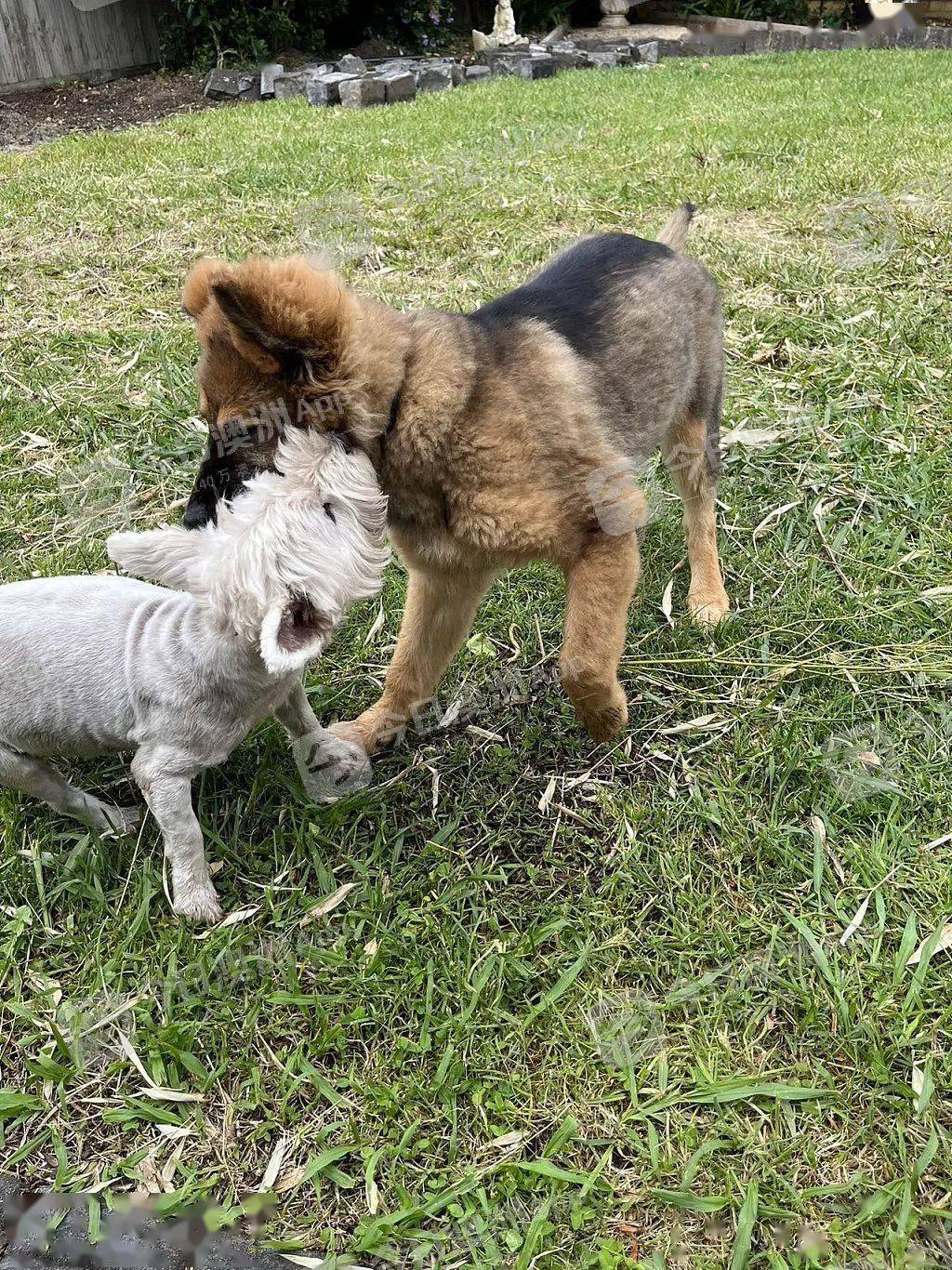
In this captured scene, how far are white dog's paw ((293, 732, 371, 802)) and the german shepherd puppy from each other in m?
0.17

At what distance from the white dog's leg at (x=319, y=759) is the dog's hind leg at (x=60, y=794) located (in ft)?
1.63

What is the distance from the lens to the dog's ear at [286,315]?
2.10 m

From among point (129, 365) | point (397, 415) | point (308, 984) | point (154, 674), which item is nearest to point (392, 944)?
point (308, 984)

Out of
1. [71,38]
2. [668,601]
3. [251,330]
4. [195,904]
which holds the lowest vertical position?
[195,904]

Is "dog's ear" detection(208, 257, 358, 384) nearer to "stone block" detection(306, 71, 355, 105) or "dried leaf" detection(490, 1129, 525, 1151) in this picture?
"dried leaf" detection(490, 1129, 525, 1151)

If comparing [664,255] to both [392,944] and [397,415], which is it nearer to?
[397,415]

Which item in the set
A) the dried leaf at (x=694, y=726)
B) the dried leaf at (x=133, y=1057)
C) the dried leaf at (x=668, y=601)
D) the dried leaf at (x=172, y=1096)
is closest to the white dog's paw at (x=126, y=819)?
the dried leaf at (x=133, y=1057)

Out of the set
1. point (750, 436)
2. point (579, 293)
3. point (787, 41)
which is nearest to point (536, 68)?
point (787, 41)

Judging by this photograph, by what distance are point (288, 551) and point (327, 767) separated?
3.10ft

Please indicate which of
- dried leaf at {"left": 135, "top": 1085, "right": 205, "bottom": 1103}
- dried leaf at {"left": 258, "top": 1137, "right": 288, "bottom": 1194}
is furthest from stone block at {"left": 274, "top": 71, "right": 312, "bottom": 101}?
dried leaf at {"left": 258, "top": 1137, "right": 288, "bottom": 1194}

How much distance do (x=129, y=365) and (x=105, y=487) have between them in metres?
1.00

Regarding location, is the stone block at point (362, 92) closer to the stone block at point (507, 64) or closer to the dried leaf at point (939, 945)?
the stone block at point (507, 64)

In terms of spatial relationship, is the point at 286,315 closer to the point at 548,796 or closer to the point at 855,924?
the point at 548,796

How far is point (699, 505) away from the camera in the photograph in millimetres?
3580
